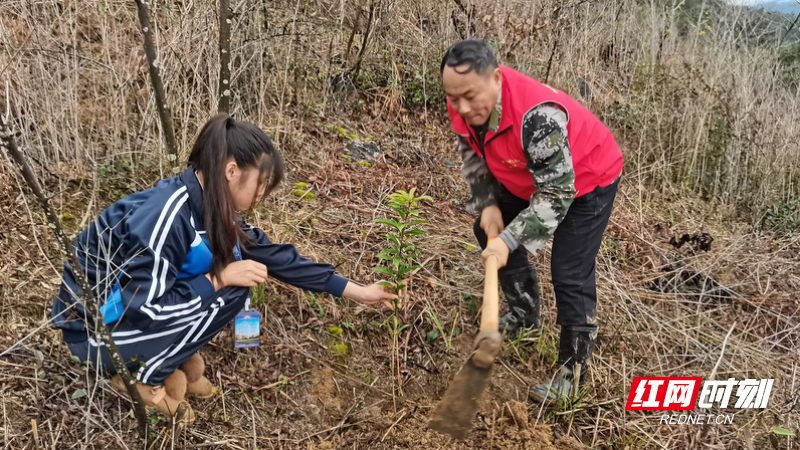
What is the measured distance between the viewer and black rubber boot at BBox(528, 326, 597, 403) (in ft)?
7.56

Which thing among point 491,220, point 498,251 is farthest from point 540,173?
point 491,220

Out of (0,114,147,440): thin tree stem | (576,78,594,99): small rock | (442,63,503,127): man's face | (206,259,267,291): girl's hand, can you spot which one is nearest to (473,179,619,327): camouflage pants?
(442,63,503,127): man's face

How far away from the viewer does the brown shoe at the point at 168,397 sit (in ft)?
6.21

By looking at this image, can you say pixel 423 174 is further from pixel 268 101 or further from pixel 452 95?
pixel 452 95

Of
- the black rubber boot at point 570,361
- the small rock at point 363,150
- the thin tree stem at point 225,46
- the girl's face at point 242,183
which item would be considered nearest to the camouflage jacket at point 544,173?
the black rubber boot at point 570,361

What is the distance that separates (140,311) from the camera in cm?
171

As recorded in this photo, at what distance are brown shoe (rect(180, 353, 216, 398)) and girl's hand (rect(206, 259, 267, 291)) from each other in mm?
378

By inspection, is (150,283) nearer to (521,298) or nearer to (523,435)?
(523,435)

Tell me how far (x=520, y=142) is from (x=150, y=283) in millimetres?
1445

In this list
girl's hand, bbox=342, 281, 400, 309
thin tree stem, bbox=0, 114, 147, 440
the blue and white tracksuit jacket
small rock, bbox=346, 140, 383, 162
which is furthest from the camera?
small rock, bbox=346, 140, 383, 162

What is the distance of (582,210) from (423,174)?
203 cm

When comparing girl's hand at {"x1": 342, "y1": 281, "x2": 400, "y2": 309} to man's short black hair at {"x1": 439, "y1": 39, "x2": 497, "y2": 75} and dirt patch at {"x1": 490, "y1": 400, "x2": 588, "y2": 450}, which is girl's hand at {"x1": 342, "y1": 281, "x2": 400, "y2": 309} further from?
man's short black hair at {"x1": 439, "y1": 39, "x2": 497, "y2": 75}

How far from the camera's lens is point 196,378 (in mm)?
2133

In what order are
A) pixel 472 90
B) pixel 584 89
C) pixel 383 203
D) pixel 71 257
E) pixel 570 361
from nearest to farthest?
pixel 71 257
pixel 472 90
pixel 570 361
pixel 383 203
pixel 584 89
